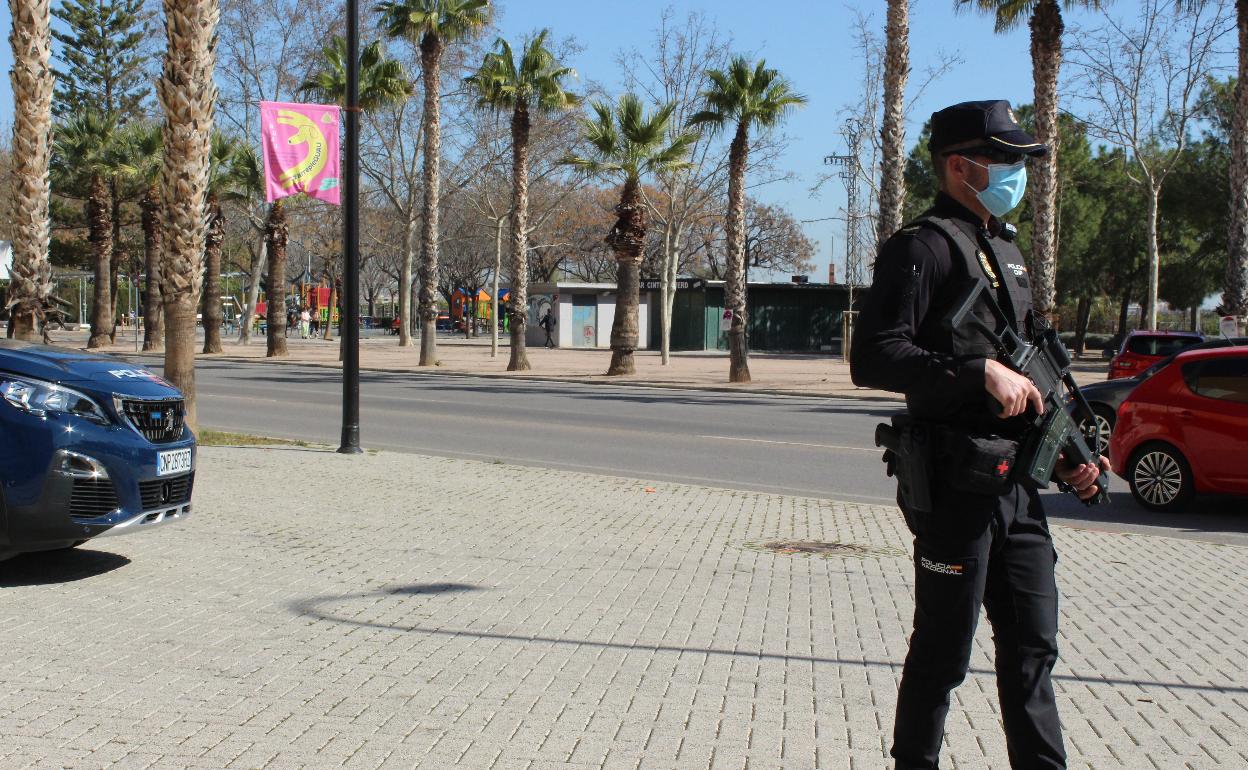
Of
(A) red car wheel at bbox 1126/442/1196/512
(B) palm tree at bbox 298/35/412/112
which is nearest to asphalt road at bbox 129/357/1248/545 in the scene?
(A) red car wheel at bbox 1126/442/1196/512

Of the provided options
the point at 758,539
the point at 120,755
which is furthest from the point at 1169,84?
the point at 120,755

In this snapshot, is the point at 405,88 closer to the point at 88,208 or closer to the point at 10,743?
the point at 88,208

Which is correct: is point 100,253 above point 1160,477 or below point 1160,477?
above

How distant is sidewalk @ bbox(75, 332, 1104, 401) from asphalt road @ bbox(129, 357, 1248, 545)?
95.9 inches

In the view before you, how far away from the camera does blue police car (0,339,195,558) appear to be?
248 inches

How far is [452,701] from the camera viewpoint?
4.98 meters

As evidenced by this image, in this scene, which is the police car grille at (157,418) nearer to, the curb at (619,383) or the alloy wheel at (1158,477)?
the alloy wheel at (1158,477)

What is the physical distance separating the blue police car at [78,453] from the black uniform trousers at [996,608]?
4659mm

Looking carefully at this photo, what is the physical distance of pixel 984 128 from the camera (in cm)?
354

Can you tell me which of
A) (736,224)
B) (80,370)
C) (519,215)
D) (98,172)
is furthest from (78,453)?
(98,172)

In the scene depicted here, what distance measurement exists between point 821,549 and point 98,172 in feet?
140

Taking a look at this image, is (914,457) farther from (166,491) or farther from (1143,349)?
(1143,349)

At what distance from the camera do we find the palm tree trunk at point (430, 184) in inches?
1377

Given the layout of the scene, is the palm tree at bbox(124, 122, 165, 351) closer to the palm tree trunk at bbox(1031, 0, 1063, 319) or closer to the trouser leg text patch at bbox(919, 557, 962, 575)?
the palm tree trunk at bbox(1031, 0, 1063, 319)
